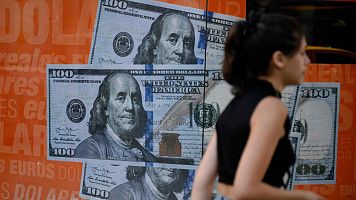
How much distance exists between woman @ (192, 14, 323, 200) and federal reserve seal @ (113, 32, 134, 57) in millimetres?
2517

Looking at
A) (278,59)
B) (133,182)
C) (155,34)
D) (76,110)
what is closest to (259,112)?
(278,59)

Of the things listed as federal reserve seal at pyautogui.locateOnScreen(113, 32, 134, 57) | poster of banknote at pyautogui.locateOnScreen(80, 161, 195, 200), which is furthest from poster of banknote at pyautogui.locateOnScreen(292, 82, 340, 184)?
federal reserve seal at pyautogui.locateOnScreen(113, 32, 134, 57)

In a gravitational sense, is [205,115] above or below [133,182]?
above

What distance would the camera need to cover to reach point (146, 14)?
477 centimetres

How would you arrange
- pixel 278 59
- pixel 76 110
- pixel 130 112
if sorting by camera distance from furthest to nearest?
1. pixel 76 110
2. pixel 130 112
3. pixel 278 59

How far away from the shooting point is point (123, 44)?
4.85m

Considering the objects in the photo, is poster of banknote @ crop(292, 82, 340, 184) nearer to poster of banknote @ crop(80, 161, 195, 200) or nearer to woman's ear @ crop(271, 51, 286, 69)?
poster of banknote @ crop(80, 161, 195, 200)

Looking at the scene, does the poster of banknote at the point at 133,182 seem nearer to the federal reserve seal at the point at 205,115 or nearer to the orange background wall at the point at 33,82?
the orange background wall at the point at 33,82

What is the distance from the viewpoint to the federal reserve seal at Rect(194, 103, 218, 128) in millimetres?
4742

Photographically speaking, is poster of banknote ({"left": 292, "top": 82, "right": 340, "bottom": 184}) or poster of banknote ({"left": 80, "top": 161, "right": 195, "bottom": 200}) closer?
poster of banknote ({"left": 292, "top": 82, "right": 340, "bottom": 184})

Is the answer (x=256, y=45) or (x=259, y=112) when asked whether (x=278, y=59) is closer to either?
(x=256, y=45)

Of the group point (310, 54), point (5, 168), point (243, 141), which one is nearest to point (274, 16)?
point (243, 141)

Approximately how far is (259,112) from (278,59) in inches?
9.5

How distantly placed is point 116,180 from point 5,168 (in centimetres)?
108
